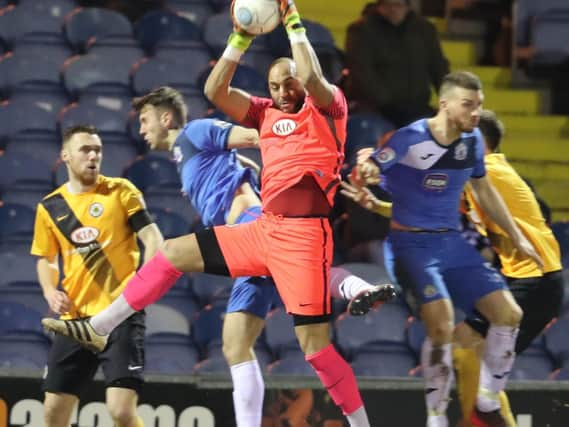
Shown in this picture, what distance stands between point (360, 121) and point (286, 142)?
3.05 meters

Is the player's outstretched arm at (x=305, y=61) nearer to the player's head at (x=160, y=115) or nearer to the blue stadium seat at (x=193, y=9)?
the player's head at (x=160, y=115)

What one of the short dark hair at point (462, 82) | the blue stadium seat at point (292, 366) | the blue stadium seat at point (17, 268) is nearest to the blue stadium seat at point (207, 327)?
the blue stadium seat at point (292, 366)

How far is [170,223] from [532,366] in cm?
227

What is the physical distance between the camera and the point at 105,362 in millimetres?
6828

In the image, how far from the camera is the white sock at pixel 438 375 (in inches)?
262

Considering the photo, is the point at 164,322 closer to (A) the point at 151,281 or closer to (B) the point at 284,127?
(A) the point at 151,281

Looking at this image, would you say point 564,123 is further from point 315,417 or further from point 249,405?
point 249,405

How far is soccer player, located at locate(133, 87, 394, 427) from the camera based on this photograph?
6746 millimetres

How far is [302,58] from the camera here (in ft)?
20.4

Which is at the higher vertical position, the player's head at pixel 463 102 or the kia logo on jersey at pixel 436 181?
the player's head at pixel 463 102

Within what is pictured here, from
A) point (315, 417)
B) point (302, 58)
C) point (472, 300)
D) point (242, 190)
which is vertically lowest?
point (315, 417)

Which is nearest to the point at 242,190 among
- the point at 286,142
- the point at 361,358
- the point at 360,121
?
the point at 286,142

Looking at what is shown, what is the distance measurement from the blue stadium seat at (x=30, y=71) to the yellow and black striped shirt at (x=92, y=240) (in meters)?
3.00

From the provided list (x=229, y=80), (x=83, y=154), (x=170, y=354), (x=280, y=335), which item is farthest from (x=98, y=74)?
(x=229, y=80)
